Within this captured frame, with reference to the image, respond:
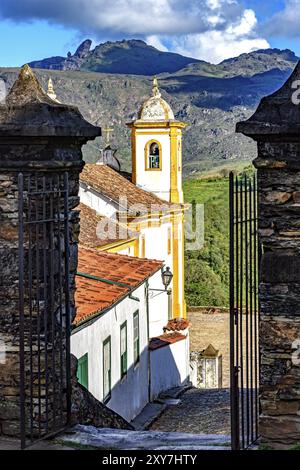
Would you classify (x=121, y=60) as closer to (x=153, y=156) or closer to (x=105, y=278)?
(x=153, y=156)

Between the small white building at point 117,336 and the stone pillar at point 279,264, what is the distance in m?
4.88

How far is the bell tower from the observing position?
32969 millimetres

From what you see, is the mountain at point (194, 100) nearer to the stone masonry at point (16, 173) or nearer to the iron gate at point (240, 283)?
the stone masonry at point (16, 173)

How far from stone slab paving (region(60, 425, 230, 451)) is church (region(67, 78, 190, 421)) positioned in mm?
3894

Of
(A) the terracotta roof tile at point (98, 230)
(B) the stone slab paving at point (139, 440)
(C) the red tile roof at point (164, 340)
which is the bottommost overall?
(C) the red tile roof at point (164, 340)

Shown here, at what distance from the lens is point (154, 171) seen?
33.6 metres

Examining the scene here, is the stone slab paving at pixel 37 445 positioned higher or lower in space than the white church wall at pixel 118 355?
higher

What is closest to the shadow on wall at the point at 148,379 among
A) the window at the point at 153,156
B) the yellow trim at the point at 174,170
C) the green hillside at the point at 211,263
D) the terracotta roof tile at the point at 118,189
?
the terracotta roof tile at the point at 118,189

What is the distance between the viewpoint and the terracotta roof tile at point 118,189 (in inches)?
1084

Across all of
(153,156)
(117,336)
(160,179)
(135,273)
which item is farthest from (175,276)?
(117,336)

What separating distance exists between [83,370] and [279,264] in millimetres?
6239

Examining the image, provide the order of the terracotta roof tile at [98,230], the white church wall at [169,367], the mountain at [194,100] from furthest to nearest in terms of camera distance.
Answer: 1. the mountain at [194,100]
2. the terracotta roof tile at [98,230]
3. the white church wall at [169,367]
